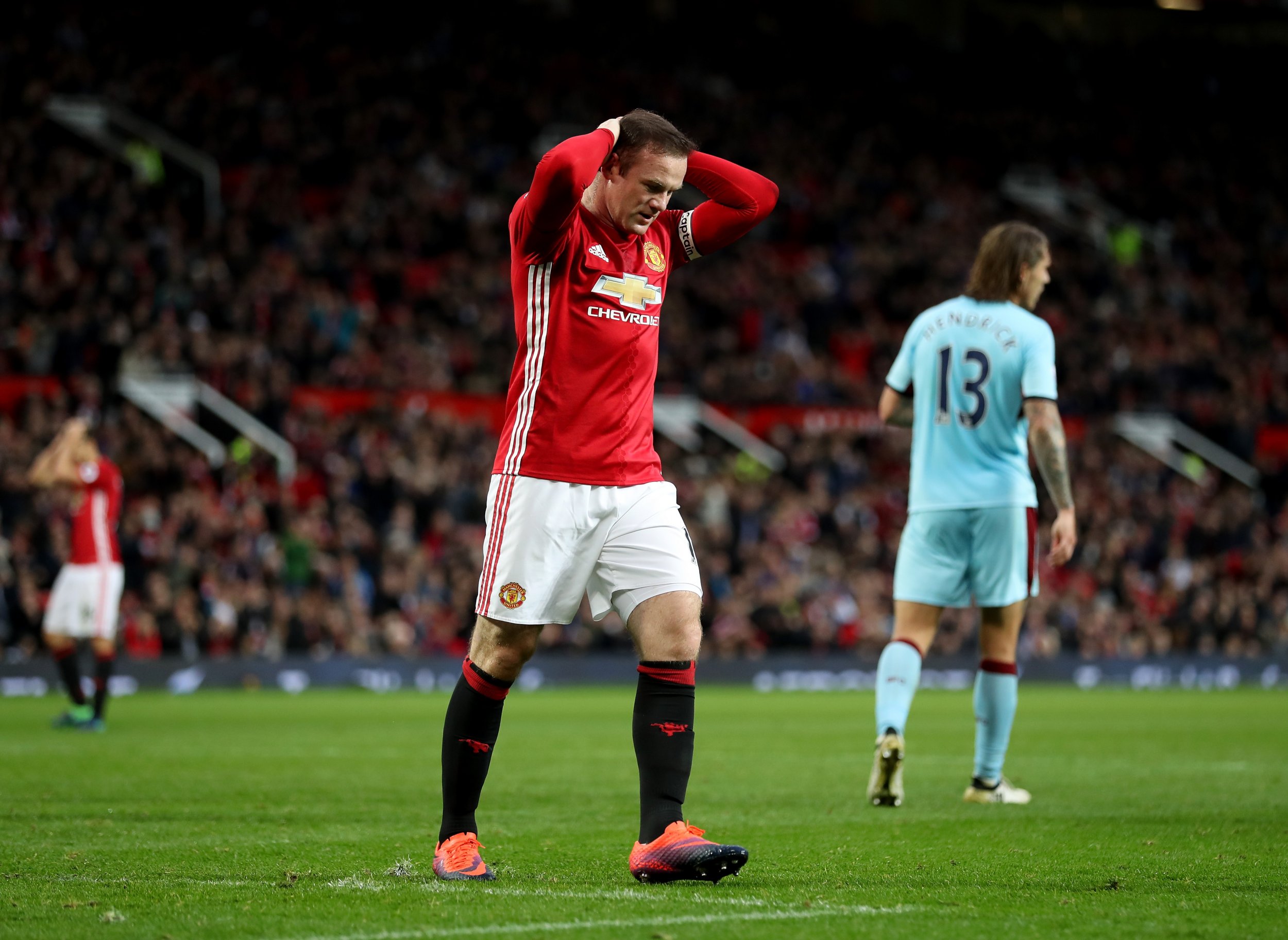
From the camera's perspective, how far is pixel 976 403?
307 inches

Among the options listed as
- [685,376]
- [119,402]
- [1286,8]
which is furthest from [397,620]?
[1286,8]

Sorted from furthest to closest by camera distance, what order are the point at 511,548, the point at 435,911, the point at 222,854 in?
the point at 222,854 < the point at 511,548 < the point at 435,911

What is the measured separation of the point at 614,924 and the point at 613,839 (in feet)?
7.01

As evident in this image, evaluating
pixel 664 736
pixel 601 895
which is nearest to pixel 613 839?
pixel 664 736

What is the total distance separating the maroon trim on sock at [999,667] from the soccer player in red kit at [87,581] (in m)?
7.84

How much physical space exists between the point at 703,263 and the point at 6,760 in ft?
69.1

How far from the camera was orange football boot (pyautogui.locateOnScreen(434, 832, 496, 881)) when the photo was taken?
16.6 ft

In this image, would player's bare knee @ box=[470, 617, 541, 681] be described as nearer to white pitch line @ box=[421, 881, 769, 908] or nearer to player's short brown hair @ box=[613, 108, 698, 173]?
white pitch line @ box=[421, 881, 769, 908]

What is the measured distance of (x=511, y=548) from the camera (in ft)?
17.0

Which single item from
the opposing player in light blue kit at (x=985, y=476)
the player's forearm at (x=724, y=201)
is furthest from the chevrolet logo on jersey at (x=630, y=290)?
the opposing player in light blue kit at (x=985, y=476)

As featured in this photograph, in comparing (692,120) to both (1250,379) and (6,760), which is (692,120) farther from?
(6,760)

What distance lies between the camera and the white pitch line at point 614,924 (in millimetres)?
4004

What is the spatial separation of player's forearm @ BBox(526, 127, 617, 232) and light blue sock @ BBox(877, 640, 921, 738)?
10.4 ft

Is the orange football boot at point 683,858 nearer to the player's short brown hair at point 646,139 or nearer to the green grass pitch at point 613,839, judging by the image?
the green grass pitch at point 613,839
